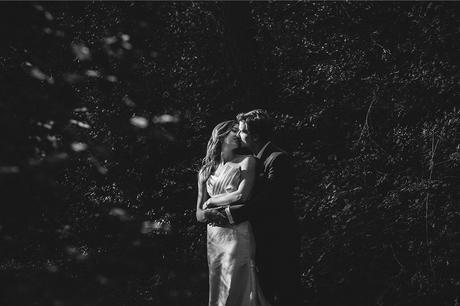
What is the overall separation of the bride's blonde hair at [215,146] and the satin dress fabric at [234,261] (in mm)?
135

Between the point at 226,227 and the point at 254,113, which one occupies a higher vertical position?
the point at 254,113

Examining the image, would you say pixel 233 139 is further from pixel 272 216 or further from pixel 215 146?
pixel 272 216

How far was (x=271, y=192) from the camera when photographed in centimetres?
473

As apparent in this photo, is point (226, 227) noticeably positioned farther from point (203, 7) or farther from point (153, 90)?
point (203, 7)

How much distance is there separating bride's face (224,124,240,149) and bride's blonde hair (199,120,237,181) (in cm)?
2

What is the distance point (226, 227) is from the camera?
198 inches

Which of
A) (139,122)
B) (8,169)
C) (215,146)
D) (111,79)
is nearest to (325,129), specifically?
(215,146)

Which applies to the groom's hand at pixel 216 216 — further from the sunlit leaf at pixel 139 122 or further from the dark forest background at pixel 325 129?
the sunlit leaf at pixel 139 122

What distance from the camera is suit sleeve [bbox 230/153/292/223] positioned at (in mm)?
4738

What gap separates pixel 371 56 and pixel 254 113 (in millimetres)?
3925

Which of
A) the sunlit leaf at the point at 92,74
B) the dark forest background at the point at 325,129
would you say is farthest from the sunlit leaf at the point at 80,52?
the dark forest background at the point at 325,129

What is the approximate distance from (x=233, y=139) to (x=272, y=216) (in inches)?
27.1

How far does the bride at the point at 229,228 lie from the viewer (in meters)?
4.94

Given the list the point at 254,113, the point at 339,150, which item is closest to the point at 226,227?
the point at 254,113
